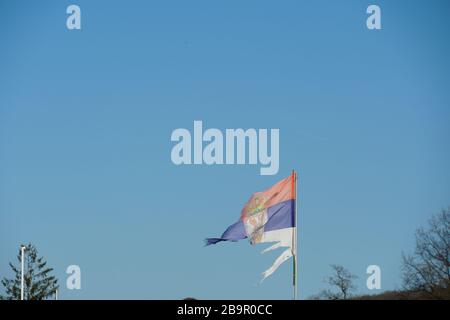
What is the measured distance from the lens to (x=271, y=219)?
38094mm

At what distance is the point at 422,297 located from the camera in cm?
5697

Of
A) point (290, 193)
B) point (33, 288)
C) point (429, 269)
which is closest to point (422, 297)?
point (429, 269)

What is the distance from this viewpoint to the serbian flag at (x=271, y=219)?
37.5m

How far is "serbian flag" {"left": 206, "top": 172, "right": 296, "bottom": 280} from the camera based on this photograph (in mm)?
37531

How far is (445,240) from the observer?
60.6 meters
